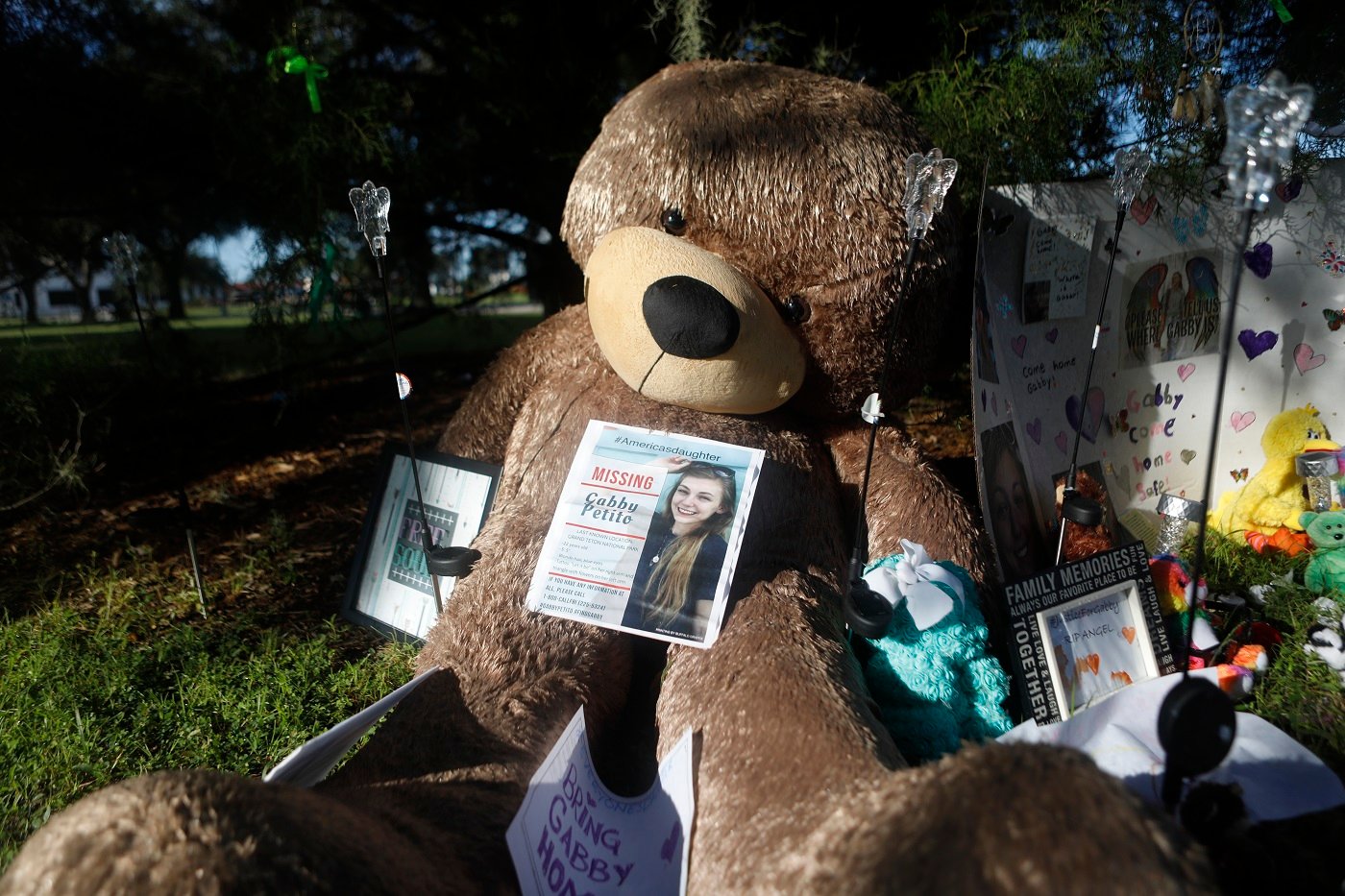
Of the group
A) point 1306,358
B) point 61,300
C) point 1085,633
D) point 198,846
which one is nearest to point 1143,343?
point 1306,358

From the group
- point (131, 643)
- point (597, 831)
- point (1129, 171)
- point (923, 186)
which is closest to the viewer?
point (597, 831)

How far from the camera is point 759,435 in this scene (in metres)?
1.81

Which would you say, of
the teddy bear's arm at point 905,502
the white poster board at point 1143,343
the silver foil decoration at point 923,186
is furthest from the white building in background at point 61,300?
the white poster board at point 1143,343

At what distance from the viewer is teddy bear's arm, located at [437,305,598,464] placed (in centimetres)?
221

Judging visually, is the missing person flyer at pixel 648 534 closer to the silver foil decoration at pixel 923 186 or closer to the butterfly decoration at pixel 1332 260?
the silver foil decoration at pixel 923 186

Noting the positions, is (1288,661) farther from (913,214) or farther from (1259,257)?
(913,214)

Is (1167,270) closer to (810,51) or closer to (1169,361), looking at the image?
(1169,361)

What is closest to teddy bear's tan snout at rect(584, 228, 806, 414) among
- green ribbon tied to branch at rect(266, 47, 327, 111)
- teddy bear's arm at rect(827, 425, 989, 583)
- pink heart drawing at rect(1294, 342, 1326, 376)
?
teddy bear's arm at rect(827, 425, 989, 583)

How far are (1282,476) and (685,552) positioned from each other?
1.82 meters

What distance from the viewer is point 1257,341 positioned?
2258 mm

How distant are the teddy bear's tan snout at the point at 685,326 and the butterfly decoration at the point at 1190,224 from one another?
3.85ft

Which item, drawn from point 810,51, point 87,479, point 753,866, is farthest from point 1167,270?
point 87,479

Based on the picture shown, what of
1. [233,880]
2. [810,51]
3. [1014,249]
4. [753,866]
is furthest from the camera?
[810,51]

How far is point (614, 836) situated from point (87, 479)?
295 cm
